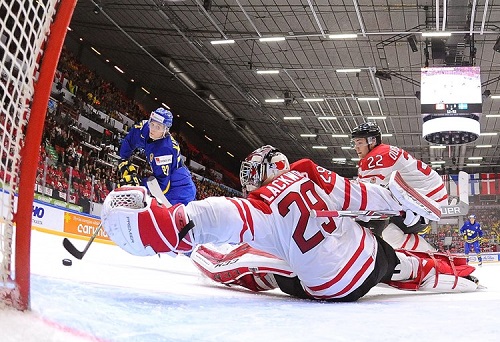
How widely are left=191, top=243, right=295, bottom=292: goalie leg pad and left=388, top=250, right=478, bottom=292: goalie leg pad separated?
0.65 meters

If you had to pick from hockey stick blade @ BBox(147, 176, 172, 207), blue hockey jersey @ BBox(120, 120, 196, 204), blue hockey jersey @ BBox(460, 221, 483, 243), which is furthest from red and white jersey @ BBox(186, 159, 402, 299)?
blue hockey jersey @ BBox(460, 221, 483, 243)

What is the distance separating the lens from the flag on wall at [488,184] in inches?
832

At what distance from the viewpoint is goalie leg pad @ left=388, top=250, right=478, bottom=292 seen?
8.73 feet

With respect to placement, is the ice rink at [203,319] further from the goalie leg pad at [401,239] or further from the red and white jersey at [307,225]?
the goalie leg pad at [401,239]

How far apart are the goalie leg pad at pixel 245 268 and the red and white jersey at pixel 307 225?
19 centimetres

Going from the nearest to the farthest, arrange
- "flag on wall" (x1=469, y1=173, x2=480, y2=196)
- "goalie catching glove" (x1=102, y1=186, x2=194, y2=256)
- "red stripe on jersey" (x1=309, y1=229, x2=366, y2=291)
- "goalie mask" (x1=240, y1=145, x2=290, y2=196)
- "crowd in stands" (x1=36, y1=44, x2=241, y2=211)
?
"goalie catching glove" (x1=102, y1=186, x2=194, y2=256)
"red stripe on jersey" (x1=309, y1=229, x2=366, y2=291)
"goalie mask" (x1=240, y1=145, x2=290, y2=196)
"crowd in stands" (x1=36, y1=44, x2=241, y2=211)
"flag on wall" (x1=469, y1=173, x2=480, y2=196)

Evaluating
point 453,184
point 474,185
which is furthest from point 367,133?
point 474,185

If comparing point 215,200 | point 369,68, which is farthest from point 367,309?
point 369,68

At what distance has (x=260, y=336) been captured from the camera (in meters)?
1.10

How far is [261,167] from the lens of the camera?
2.12 metres

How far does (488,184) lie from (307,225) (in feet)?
69.6

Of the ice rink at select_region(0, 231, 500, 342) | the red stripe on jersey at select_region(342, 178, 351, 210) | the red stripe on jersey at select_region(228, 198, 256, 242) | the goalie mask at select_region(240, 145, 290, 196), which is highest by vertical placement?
the goalie mask at select_region(240, 145, 290, 196)

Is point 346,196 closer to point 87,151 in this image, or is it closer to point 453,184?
point 87,151

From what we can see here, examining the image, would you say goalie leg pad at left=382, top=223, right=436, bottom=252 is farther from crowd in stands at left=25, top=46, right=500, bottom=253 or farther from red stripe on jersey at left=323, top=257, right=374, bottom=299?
crowd in stands at left=25, top=46, right=500, bottom=253
